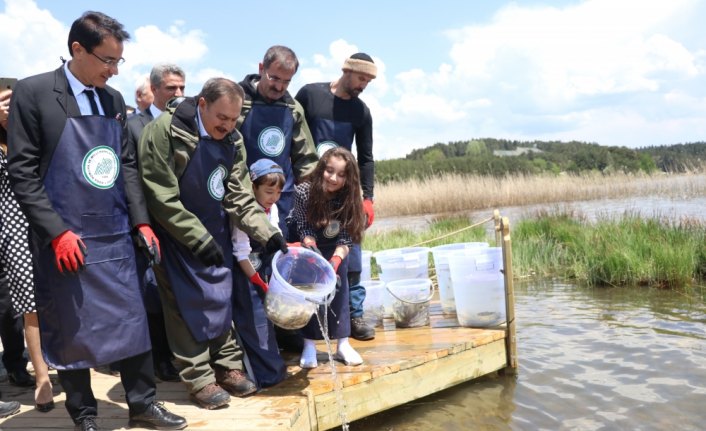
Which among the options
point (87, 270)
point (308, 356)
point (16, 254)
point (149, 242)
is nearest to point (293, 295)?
point (149, 242)

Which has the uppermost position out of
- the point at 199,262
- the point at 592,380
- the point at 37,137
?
the point at 37,137

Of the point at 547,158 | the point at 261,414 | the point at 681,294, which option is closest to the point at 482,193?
the point at 681,294

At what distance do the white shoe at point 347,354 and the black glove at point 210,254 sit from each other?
114 cm

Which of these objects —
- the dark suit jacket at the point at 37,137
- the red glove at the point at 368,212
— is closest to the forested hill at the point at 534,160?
the red glove at the point at 368,212

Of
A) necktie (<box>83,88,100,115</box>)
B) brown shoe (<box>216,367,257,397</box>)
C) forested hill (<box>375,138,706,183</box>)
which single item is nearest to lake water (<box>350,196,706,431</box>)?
brown shoe (<box>216,367,257,397</box>)

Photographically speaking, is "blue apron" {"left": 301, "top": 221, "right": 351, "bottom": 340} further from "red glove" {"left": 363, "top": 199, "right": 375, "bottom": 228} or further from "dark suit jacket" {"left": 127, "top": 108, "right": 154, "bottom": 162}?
"dark suit jacket" {"left": 127, "top": 108, "right": 154, "bottom": 162}

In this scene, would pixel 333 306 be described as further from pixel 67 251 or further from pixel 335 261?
pixel 67 251

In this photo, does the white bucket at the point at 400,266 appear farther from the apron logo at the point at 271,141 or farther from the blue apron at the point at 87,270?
the blue apron at the point at 87,270

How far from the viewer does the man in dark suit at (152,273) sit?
12.4 ft

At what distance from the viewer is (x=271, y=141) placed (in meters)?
4.10

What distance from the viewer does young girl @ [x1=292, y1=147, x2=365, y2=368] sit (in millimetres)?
3865

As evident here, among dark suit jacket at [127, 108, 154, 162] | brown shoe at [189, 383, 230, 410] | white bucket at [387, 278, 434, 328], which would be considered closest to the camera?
brown shoe at [189, 383, 230, 410]

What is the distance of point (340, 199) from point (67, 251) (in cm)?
174

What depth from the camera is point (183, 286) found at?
3.23 meters
